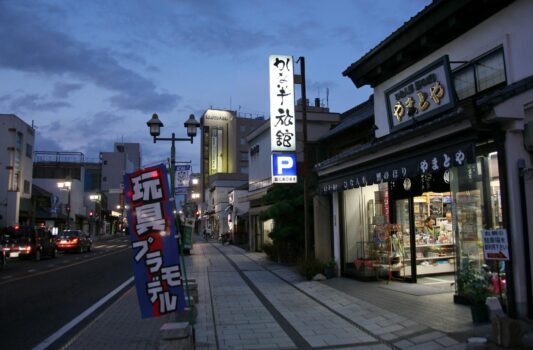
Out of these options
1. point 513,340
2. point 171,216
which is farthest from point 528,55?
point 171,216

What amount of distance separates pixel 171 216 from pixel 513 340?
198 inches

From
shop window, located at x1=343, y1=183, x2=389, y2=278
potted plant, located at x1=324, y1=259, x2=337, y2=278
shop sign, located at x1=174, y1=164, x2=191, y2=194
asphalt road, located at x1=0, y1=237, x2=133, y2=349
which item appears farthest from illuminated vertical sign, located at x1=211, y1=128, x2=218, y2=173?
shop window, located at x1=343, y1=183, x2=389, y2=278

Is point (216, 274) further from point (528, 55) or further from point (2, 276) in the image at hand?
point (528, 55)

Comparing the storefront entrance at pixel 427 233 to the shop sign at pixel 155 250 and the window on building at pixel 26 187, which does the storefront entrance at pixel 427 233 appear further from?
the window on building at pixel 26 187

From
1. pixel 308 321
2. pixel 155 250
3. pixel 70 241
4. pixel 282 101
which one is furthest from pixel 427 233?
pixel 70 241

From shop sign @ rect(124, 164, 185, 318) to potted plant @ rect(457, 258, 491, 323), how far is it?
5.10 meters

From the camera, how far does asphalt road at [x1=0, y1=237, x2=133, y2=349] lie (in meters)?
8.78

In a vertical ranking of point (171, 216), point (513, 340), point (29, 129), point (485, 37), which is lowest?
point (513, 340)

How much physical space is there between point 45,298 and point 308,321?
7763 mm

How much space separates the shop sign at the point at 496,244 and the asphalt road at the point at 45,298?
24.7 ft

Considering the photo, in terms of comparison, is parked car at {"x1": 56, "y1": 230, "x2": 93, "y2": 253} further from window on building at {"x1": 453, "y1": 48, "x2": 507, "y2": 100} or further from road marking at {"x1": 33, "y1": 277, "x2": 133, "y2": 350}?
window on building at {"x1": 453, "y1": 48, "x2": 507, "y2": 100}

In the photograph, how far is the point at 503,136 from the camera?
823cm

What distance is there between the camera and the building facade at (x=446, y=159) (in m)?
8.05

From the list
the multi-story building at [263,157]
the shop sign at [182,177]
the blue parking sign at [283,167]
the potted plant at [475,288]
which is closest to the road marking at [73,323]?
the blue parking sign at [283,167]
